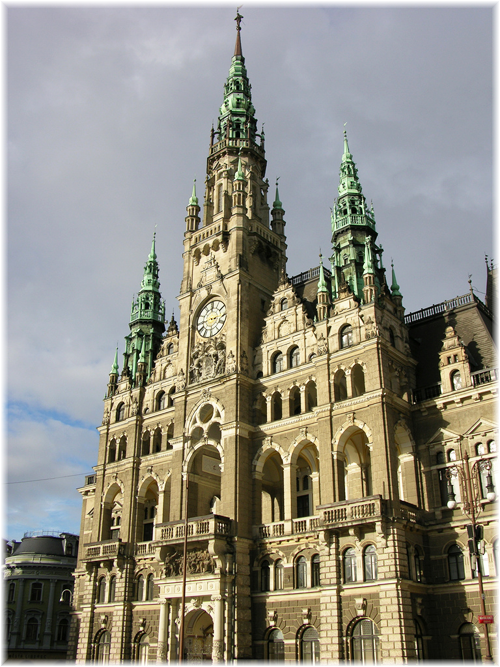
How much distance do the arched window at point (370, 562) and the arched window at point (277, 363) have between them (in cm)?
1642

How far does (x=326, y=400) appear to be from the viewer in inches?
1764

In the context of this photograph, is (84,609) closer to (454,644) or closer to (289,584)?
(289,584)

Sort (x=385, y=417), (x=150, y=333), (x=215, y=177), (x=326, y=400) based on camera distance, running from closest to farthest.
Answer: (x=385, y=417)
(x=326, y=400)
(x=215, y=177)
(x=150, y=333)

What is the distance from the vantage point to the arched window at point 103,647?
51.8 m

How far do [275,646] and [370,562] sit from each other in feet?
31.5

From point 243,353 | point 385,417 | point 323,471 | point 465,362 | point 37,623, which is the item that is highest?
point 243,353

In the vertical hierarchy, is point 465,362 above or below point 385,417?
above

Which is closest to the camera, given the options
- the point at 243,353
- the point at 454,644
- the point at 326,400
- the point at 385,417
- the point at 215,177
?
the point at 454,644

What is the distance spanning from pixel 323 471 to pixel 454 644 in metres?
12.6

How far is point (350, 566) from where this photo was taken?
39125 millimetres

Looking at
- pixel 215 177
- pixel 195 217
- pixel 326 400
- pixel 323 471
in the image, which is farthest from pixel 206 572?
pixel 215 177

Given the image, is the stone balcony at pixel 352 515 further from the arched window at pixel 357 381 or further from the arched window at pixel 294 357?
the arched window at pixel 294 357

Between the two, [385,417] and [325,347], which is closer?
[385,417]

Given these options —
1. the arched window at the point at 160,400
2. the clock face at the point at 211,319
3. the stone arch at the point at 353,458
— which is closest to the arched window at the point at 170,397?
the arched window at the point at 160,400
